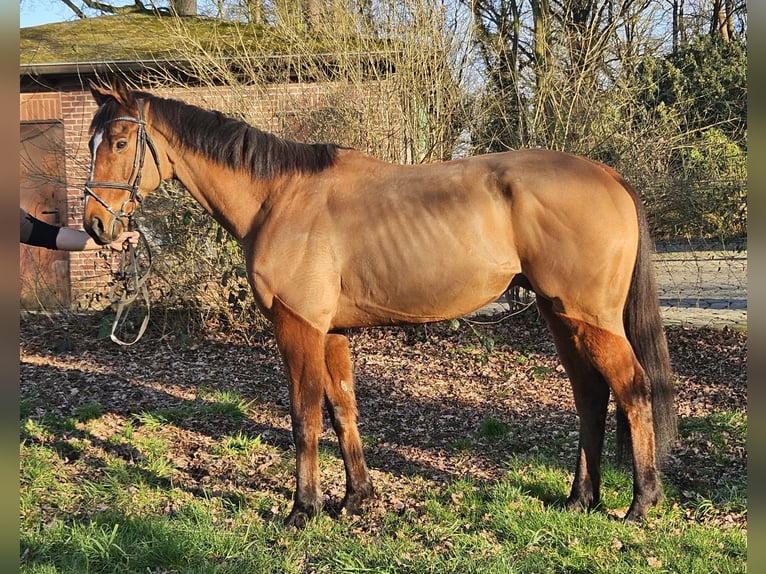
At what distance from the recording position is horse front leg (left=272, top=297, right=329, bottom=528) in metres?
3.64

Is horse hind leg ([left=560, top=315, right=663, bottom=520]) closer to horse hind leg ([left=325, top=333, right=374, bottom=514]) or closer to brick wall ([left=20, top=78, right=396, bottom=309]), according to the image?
horse hind leg ([left=325, top=333, right=374, bottom=514])

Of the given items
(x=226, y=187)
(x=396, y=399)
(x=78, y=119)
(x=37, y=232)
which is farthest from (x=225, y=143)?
(x=78, y=119)

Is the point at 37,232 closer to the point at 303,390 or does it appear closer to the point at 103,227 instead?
the point at 103,227

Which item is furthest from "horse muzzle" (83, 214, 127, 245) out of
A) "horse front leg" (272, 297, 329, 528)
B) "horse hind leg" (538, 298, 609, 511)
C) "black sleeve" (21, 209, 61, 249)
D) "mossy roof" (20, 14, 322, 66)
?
"mossy roof" (20, 14, 322, 66)

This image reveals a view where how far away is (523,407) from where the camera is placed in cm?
599

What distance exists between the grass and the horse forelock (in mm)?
2018

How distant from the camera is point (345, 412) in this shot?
13.1 ft

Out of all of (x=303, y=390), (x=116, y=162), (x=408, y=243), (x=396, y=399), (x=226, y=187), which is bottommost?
(x=396, y=399)

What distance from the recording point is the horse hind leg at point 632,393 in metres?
3.50

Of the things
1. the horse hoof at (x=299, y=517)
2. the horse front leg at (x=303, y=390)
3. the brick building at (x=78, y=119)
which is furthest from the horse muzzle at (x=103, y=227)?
the brick building at (x=78, y=119)

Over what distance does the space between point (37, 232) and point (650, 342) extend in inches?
132

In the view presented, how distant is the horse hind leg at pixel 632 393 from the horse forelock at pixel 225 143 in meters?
1.82

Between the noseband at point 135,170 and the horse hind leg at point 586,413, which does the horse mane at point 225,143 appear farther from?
the horse hind leg at point 586,413

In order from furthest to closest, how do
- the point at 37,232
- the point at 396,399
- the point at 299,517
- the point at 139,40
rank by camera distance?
1. the point at 139,40
2. the point at 396,399
3. the point at 299,517
4. the point at 37,232
